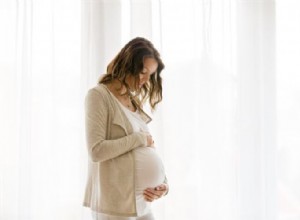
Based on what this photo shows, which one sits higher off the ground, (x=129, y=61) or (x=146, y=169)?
(x=129, y=61)

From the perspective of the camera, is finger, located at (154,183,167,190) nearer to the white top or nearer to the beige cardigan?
the white top

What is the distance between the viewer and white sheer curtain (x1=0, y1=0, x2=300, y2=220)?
162 centimetres

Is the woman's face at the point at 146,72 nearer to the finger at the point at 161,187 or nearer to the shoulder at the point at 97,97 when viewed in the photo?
the shoulder at the point at 97,97

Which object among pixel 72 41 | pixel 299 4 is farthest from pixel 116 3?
pixel 299 4

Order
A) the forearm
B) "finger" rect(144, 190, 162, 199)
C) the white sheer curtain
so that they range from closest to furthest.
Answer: the forearm
"finger" rect(144, 190, 162, 199)
the white sheer curtain

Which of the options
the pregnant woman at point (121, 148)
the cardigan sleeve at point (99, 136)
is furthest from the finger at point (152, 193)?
the cardigan sleeve at point (99, 136)

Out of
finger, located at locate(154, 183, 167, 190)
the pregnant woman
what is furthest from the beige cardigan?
finger, located at locate(154, 183, 167, 190)

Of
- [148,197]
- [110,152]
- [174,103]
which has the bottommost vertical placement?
[148,197]

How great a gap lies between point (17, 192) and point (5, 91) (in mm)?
482

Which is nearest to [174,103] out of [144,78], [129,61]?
[144,78]

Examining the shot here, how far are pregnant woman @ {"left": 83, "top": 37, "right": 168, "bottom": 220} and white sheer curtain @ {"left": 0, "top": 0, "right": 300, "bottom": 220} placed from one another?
1.31ft

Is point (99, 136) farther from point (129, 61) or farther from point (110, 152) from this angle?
point (129, 61)

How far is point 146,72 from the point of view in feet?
4.10

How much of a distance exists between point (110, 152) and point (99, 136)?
62mm
